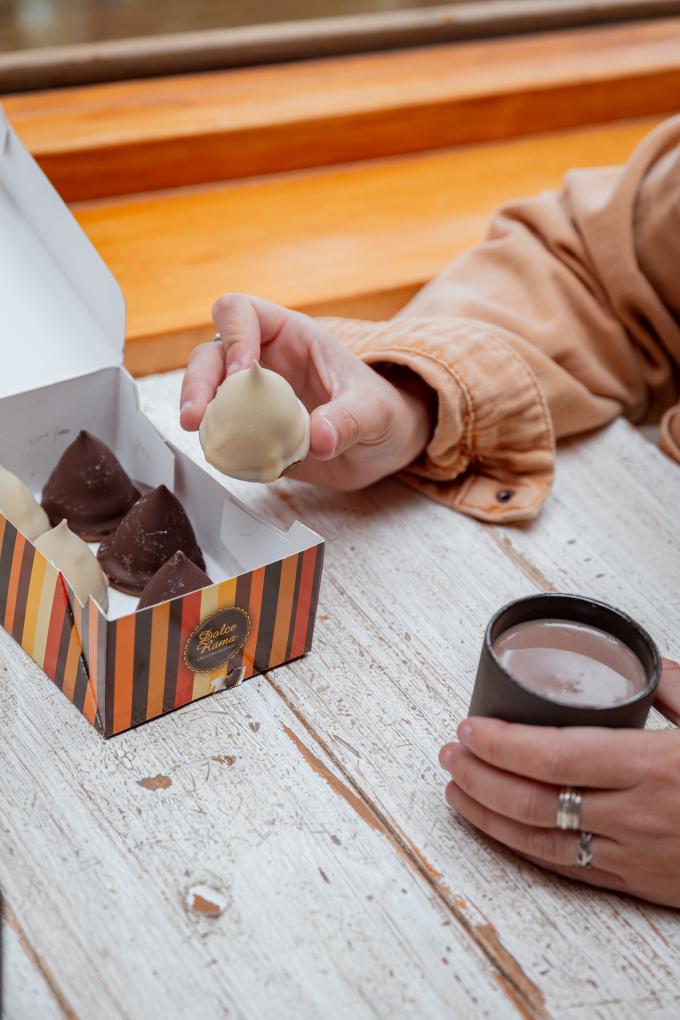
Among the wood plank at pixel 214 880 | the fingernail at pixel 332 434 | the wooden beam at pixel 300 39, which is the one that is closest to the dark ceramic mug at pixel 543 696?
the wood plank at pixel 214 880

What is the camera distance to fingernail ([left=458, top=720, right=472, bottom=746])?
0.63 meters

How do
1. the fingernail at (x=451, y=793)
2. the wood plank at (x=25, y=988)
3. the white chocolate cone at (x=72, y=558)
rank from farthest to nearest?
the white chocolate cone at (x=72, y=558)
the fingernail at (x=451, y=793)
the wood plank at (x=25, y=988)

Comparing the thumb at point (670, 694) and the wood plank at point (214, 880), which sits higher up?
the thumb at point (670, 694)

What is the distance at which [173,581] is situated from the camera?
71cm

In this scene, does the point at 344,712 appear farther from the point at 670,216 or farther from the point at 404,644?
the point at 670,216

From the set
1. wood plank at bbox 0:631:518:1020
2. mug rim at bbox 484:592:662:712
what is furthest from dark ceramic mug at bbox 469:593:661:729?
wood plank at bbox 0:631:518:1020

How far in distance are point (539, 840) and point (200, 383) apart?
16.3 inches

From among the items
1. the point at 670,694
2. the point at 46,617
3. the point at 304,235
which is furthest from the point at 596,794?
the point at 304,235

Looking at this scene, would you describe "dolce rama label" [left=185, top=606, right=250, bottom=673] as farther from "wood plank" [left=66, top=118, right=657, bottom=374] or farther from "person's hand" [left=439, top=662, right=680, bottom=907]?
"wood plank" [left=66, top=118, right=657, bottom=374]

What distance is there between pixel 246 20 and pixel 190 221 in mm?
457

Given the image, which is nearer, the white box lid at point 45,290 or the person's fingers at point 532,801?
the person's fingers at point 532,801

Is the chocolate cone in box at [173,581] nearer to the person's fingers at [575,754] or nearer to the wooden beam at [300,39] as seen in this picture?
the person's fingers at [575,754]

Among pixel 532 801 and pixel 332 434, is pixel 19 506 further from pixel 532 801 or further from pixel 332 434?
pixel 532 801

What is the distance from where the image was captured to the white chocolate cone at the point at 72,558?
751mm
